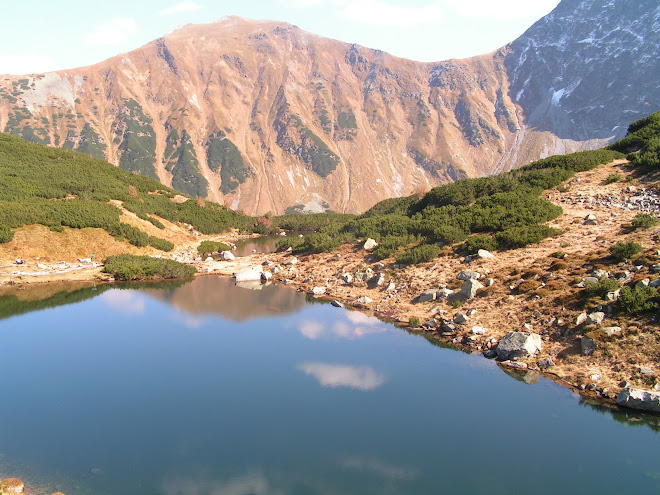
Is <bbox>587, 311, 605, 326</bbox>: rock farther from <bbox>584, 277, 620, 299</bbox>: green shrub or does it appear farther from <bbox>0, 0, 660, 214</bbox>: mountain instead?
<bbox>0, 0, 660, 214</bbox>: mountain

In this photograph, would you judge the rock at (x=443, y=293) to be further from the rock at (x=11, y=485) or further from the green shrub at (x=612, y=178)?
the rock at (x=11, y=485)

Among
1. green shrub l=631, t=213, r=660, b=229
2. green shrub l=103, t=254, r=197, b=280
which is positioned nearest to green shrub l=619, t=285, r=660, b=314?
green shrub l=631, t=213, r=660, b=229

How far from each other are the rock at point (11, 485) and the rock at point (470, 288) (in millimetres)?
21145

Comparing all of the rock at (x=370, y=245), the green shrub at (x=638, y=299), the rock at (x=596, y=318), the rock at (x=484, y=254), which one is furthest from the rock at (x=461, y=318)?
the rock at (x=370, y=245)

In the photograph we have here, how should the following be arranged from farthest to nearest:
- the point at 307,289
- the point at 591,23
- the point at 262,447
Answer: the point at 591,23, the point at 307,289, the point at 262,447

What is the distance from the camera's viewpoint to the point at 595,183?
115 ft

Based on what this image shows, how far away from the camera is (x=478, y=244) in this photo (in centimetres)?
3039

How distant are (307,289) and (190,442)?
800 inches

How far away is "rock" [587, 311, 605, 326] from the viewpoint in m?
19.6

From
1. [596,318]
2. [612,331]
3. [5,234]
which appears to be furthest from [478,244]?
[5,234]

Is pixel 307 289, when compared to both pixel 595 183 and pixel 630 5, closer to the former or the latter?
pixel 595 183

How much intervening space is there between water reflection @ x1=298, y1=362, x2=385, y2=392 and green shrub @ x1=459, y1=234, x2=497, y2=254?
13.6m

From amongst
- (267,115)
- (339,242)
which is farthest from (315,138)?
(339,242)

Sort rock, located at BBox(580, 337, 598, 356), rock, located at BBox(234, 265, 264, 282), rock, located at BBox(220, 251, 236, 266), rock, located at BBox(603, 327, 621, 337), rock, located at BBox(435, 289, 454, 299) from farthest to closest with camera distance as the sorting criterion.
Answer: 1. rock, located at BBox(220, 251, 236, 266)
2. rock, located at BBox(234, 265, 264, 282)
3. rock, located at BBox(435, 289, 454, 299)
4. rock, located at BBox(580, 337, 598, 356)
5. rock, located at BBox(603, 327, 621, 337)
